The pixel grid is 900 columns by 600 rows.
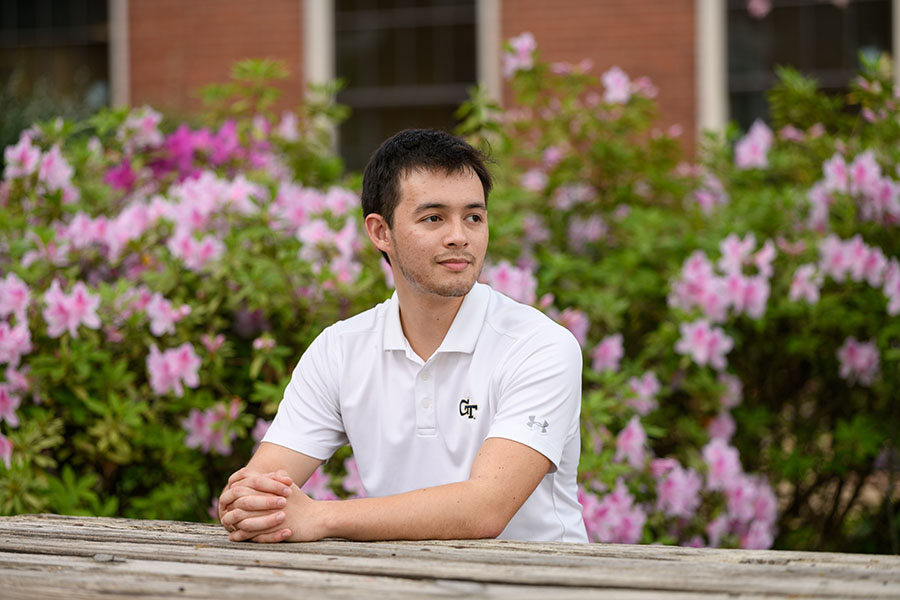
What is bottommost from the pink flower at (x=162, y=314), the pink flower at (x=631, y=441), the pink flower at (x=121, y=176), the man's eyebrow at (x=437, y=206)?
the pink flower at (x=631, y=441)

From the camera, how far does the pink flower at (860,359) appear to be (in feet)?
12.2

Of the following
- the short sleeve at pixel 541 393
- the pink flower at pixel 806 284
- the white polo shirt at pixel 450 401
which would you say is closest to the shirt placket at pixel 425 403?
the white polo shirt at pixel 450 401

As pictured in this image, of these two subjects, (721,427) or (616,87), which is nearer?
(721,427)

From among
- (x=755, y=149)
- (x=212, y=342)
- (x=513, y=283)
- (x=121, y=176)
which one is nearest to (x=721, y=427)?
(x=513, y=283)

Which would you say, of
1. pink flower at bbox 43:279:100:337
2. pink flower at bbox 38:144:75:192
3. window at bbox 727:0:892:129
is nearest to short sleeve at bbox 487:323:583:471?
pink flower at bbox 43:279:100:337

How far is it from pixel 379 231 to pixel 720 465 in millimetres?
1568

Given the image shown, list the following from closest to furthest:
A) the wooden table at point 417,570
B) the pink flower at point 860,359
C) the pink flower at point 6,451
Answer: the wooden table at point 417,570 < the pink flower at point 6,451 < the pink flower at point 860,359

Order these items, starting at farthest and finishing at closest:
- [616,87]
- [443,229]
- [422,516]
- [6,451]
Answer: [616,87]
[6,451]
[443,229]
[422,516]

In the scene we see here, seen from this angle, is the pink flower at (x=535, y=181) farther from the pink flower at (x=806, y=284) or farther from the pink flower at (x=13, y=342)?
the pink flower at (x=13, y=342)

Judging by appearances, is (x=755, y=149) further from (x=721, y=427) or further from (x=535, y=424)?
(x=535, y=424)

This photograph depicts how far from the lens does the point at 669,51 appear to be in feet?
25.9

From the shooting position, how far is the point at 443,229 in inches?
89.9

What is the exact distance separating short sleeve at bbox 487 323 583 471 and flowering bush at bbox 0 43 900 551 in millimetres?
864

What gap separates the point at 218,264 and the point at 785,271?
1865 mm
